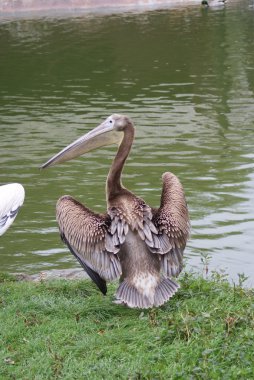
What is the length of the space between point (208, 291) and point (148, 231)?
0.55 metres

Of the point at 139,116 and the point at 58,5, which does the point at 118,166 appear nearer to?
the point at 139,116

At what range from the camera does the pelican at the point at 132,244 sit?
5.30m

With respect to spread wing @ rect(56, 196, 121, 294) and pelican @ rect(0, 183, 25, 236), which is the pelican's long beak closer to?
pelican @ rect(0, 183, 25, 236)

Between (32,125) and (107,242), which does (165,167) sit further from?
(107,242)

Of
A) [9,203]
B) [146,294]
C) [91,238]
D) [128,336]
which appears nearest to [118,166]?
[91,238]

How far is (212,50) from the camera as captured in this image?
2047 cm

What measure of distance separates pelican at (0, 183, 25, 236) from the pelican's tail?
1.17m

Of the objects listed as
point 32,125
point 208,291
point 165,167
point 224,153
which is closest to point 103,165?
point 165,167

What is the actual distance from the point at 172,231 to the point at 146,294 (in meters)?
0.44

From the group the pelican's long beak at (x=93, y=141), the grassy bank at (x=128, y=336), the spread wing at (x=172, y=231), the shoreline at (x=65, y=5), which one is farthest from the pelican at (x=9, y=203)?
the shoreline at (x=65, y=5)

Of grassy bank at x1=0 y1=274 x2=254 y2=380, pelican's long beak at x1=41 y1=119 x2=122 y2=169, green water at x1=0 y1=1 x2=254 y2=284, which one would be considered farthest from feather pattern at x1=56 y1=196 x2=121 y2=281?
green water at x1=0 y1=1 x2=254 y2=284

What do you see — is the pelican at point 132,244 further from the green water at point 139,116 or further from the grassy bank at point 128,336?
the green water at point 139,116

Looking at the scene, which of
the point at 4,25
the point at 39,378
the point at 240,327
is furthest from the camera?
the point at 4,25

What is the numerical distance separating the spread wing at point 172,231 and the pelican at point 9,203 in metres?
1.09
